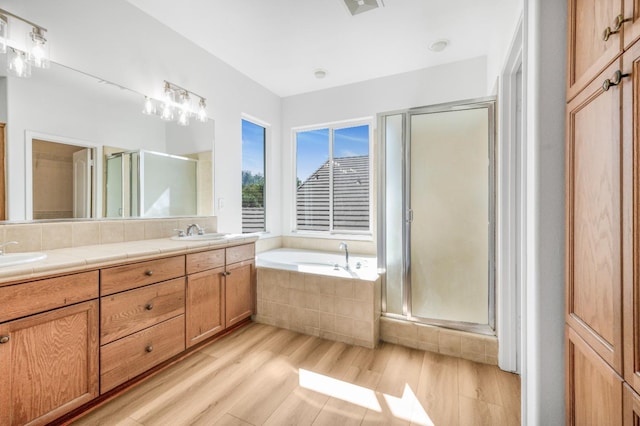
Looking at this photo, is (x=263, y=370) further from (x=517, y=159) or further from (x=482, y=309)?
(x=517, y=159)

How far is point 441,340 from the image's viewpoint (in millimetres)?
2172

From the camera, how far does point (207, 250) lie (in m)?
2.21

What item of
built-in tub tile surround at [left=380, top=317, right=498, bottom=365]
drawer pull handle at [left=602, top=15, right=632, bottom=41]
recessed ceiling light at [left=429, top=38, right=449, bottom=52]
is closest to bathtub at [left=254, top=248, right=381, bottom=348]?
built-in tub tile surround at [left=380, top=317, right=498, bottom=365]

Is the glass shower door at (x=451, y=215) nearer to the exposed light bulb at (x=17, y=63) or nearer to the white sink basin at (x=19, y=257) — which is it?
the white sink basin at (x=19, y=257)

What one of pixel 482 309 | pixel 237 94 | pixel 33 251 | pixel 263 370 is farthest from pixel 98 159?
pixel 482 309

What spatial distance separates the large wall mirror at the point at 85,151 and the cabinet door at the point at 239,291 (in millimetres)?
779

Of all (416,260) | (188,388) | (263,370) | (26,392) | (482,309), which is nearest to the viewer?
(26,392)

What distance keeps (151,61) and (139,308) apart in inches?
76.8

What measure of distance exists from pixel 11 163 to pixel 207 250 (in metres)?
1.22

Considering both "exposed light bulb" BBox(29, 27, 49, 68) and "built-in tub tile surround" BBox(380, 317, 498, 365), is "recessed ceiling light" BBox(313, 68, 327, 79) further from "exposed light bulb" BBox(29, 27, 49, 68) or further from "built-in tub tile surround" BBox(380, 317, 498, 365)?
"built-in tub tile surround" BBox(380, 317, 498, 365)

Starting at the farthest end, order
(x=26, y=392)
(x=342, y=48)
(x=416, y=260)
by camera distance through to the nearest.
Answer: (x=342, y=48) < (x=416, y=260) < (x=26, y=392)

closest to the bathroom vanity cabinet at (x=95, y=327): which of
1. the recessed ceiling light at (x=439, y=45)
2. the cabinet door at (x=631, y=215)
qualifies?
the cabinet door at (x=631, y=215)

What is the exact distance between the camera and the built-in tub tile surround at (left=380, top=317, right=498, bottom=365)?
204 cm

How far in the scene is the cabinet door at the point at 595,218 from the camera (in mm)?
764
